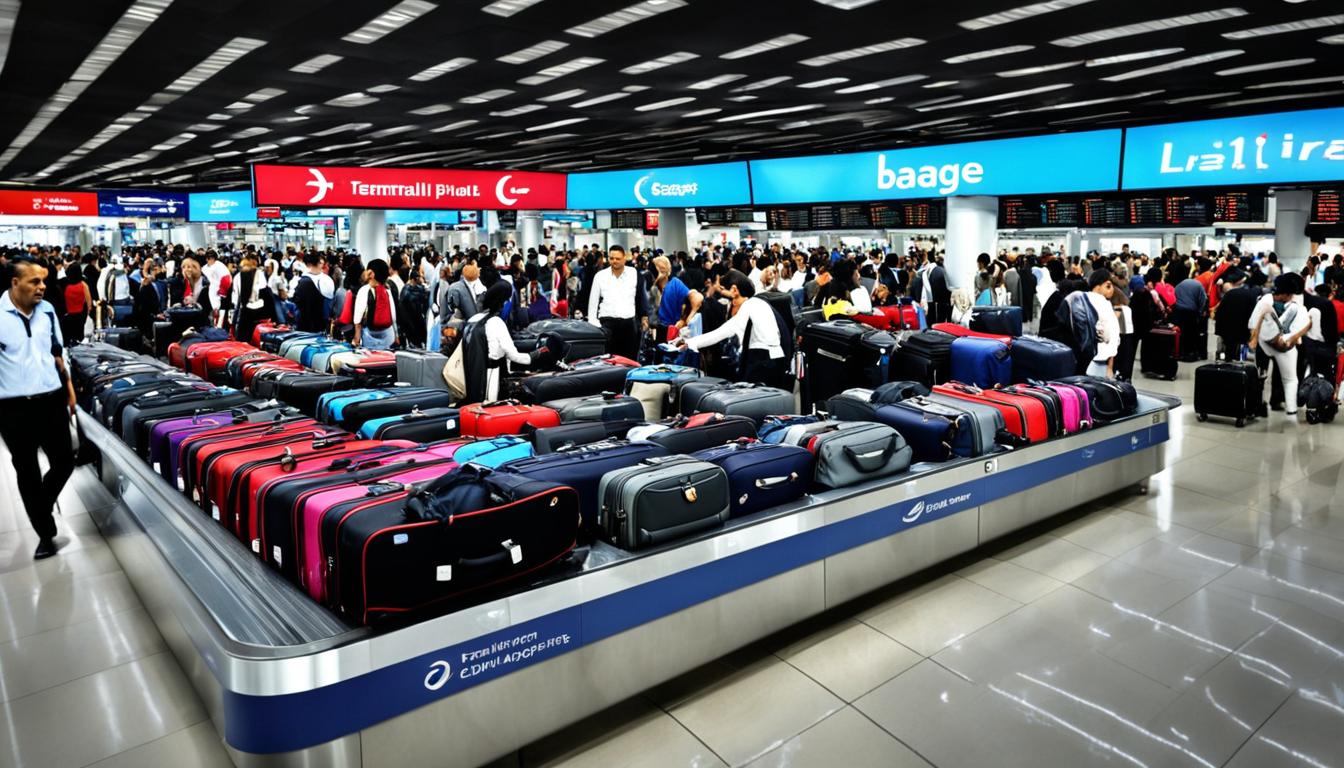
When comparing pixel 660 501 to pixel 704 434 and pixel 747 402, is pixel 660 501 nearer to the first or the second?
pixel 704 434

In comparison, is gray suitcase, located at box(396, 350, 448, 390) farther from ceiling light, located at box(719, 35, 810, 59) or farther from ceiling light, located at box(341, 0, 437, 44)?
ceiling light, located at box(719, 35, 810, 59)

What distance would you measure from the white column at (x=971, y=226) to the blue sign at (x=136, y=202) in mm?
21875

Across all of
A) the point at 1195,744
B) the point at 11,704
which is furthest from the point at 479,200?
the point at 1195,744

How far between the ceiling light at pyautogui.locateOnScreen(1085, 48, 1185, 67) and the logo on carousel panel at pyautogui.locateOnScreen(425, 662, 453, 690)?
750 centimetres

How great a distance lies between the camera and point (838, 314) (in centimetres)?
782

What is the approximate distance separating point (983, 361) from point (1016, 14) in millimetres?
2532

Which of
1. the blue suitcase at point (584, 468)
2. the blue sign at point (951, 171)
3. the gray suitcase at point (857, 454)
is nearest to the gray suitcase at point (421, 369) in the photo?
the blue suitcase at point (584, 468)

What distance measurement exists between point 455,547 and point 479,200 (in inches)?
427

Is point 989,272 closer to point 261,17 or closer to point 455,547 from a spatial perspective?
point 261,17

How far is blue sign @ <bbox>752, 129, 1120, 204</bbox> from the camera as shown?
909cm

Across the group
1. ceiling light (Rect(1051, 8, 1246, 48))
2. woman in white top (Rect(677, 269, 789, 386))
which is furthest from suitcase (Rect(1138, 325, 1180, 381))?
woman in white top (Rect(677, 269, 789, 386))

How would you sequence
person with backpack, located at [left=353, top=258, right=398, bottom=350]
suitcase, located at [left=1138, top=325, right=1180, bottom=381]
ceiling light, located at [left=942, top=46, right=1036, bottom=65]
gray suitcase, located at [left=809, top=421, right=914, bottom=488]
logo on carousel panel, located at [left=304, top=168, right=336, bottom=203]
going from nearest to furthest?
gray suitcase, located at [left=809, top=421, right=914, bottom=488] → ceiling light, located at [left=942, top=46, right=1036, bottom=65] → person with backpack, located at [left=353, top=258, right=398, bottom=350] → suitcase, located at [left=1138, top=325, right=1180, bottom=381] → logo on carousel panel, located at [left=304, top=168, right=336, bottom=203]

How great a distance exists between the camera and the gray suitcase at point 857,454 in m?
3.79

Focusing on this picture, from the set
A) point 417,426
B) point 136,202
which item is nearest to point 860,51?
point 417,426
